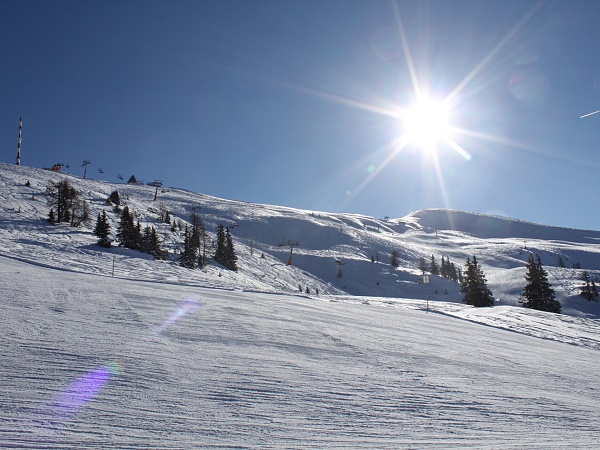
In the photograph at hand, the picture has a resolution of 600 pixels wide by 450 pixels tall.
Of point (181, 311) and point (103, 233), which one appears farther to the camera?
point (103, 233)

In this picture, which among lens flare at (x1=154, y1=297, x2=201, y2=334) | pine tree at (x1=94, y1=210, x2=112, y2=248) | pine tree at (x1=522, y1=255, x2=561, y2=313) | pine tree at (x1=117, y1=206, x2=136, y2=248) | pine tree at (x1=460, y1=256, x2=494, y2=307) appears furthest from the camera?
pine tree at (x1=117, y1=206, x2=136, y2=248)

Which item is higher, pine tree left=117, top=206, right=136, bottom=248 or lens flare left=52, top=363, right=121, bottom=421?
pine tree left=117, top=206, right=136, bottom=248

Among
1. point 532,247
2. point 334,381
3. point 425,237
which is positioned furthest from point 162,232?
point 532,247

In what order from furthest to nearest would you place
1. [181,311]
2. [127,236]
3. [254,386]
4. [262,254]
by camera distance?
[262,254] < [127,236] < [181,311] < [254,386]

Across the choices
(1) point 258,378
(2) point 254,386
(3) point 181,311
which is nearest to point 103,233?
(3) point 181,311

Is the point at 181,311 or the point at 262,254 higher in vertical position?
the point at 262,254

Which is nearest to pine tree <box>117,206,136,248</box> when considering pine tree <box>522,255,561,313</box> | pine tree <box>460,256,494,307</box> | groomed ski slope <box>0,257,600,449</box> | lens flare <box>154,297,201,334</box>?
lens flare <box>154,297,201,334</box>

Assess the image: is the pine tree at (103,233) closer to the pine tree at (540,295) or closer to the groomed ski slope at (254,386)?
the groomed ski slope at (254,386)

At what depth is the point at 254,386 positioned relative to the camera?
4074 millimetres

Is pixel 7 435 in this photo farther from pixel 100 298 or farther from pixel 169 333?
pixel 100 298

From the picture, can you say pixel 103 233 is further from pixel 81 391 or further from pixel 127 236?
pixel 81 391

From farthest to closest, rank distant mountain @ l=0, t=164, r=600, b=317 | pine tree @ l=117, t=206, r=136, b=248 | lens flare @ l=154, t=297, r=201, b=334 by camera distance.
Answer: pine tree @ l=117, t=206, r=136, b=248
distant mountain @ l=0, t=164, r=600, b=317
lens flare @ l=154, t=297, r=201, b=334

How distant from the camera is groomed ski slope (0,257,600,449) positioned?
303cm

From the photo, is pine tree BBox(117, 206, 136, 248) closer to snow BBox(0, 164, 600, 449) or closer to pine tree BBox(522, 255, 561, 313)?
snow BBox(0, 164, 600, 449)
